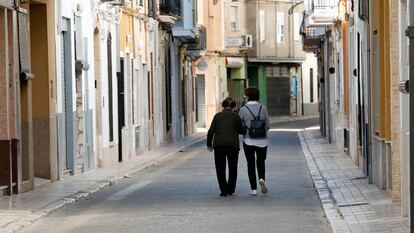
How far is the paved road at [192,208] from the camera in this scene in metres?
16.2

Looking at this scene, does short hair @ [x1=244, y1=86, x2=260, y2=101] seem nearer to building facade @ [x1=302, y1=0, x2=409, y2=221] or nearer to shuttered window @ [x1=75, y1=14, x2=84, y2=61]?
building facade @ [x1=302, y1=0, x2=409, y2=221]

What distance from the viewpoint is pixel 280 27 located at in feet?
273

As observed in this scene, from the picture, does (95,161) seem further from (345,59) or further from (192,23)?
(192,23)

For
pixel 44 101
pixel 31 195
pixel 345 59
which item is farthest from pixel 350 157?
pixel 31 195

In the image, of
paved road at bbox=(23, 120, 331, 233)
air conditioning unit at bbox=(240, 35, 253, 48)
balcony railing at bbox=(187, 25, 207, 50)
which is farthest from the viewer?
air conditioning unit at bbox=(240, 35, 253, 48)

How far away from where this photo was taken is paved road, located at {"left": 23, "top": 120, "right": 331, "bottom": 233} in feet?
53.1

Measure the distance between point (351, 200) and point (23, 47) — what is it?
714cm

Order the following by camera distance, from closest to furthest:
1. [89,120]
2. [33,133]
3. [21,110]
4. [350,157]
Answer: [21,110], [33,133], [89,120], [350,157]

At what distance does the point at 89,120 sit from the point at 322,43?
2267 centimetres

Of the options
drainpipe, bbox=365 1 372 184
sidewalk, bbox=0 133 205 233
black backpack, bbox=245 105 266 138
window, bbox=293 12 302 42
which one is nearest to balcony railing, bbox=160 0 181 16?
sidewalk, bbox=0 133 205 233

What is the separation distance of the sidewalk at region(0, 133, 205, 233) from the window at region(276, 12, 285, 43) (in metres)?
49.5

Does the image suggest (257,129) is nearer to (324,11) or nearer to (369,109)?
(369,109)

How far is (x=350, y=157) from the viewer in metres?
32.8

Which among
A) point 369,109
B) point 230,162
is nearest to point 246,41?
point 369,109
